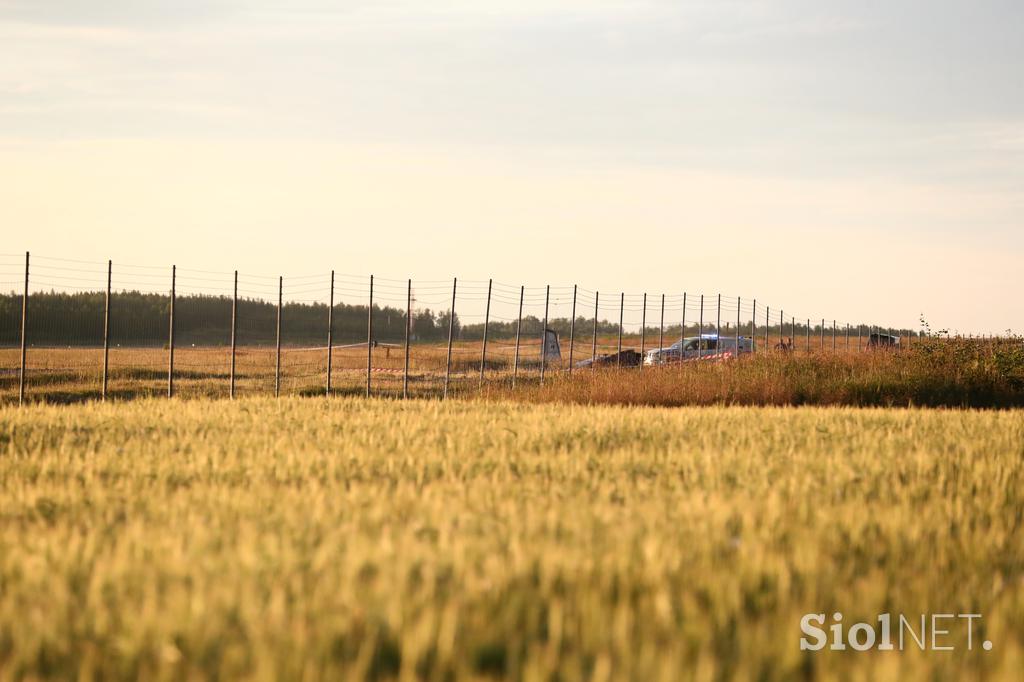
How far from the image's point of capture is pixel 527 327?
212 ft

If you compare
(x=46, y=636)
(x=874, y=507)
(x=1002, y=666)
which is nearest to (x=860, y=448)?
(x=874, y=507)

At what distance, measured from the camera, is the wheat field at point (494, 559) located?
108 inches

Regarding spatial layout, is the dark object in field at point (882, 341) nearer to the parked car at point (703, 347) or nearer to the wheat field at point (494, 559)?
the parked car at point (703, 347)

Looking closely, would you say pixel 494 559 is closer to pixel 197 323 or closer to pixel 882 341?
pixel 882 341

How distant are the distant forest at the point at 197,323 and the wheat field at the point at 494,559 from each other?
44754 millimetres

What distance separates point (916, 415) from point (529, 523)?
8713mm

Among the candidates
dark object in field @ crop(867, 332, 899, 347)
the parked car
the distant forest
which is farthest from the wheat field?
the distant forest

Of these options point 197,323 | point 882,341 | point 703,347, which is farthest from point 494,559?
point 197,323

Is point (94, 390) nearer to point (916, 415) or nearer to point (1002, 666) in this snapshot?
point (916, 415)

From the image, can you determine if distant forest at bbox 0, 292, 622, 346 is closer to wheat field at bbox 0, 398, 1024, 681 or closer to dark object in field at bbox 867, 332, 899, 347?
dark object in field at bbox 867, 332, 899, 347

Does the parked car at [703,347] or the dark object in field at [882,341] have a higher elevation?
the dark object in field at [882,341]

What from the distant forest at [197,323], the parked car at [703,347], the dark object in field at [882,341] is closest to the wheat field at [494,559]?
the dark object in field at [882,341]

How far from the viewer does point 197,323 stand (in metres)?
77.1

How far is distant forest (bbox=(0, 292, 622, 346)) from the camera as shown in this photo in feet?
204
